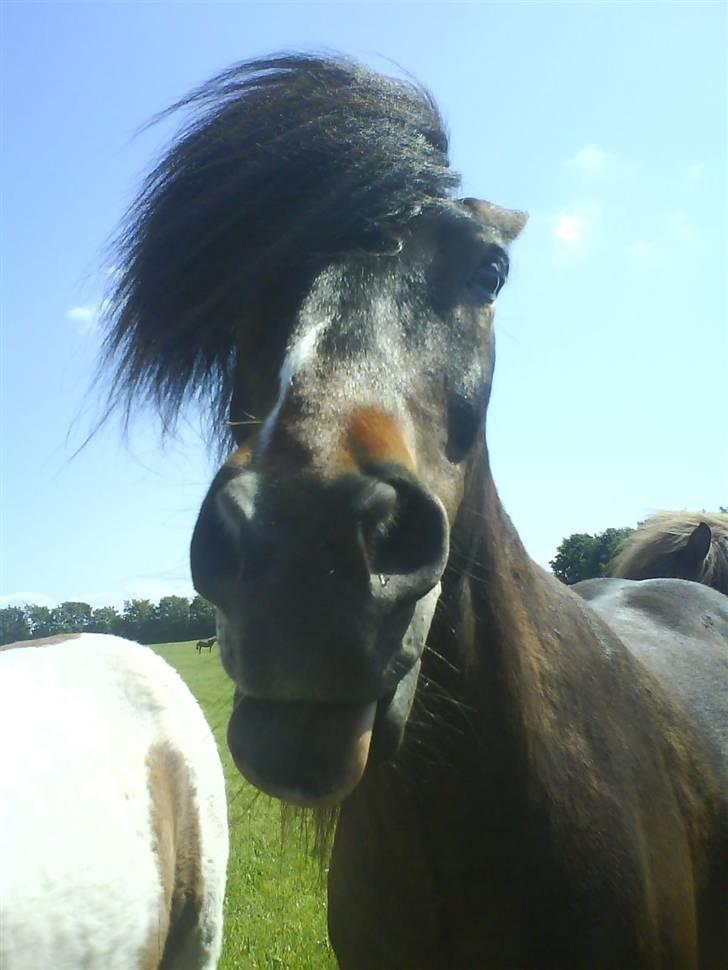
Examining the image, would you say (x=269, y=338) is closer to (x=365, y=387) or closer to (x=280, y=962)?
(x=365, y=387)

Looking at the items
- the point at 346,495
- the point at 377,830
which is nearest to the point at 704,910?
the point at 377,830

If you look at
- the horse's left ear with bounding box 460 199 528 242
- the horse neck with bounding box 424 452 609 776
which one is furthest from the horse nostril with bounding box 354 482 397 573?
the horse's left ear with bounding box 460 199 528 242

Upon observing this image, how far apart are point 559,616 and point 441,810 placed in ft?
2.25

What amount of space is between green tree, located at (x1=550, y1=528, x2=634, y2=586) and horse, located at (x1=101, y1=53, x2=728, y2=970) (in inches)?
940

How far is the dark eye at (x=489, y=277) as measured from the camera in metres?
2.06

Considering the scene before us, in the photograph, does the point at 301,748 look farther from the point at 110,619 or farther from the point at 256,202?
the point at 110,619

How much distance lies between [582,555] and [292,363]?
1160 inches

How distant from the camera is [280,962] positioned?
4.93 m

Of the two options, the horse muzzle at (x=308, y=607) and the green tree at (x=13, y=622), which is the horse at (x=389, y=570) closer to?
the horse muzzle at (x=308, y=607)

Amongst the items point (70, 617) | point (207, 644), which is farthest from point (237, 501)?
point (70, 617)

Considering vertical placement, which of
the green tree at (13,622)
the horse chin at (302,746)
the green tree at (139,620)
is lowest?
the green tree at (139,620)

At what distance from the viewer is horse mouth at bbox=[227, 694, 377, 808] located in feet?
3.89

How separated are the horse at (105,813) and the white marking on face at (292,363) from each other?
7.81 ft

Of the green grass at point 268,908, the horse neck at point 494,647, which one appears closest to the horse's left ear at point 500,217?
the horse neck at point 494,647
